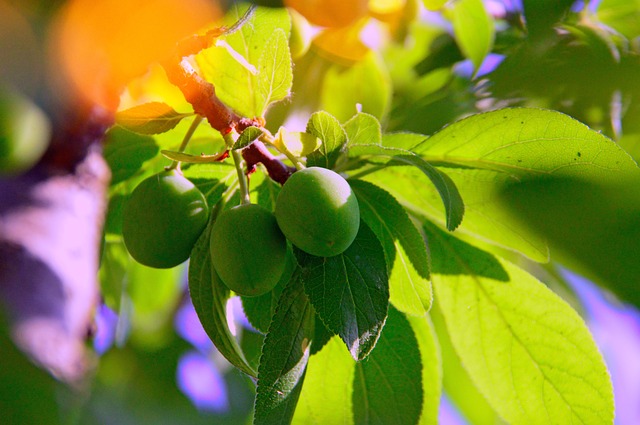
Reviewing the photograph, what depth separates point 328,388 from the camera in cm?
108

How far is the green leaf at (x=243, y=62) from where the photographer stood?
0.98m

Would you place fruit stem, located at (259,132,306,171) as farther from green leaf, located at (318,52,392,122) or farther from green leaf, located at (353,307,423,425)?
green leaf, located at (318,52,392,122)

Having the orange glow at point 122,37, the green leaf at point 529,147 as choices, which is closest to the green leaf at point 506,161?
the green leaf at point 529,147

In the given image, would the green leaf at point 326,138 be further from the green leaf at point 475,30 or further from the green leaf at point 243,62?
the green leaf at point 475,30

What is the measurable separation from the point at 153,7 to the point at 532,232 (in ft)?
1.95

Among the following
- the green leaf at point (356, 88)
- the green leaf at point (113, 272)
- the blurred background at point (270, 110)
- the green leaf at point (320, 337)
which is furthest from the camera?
the green leaf at point (356, 88)

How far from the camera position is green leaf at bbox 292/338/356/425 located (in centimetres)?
106

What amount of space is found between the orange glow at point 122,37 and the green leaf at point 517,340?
0.50 m

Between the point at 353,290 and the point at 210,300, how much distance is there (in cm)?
20

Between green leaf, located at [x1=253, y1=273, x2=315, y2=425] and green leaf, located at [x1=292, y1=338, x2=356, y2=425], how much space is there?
0.54 feet

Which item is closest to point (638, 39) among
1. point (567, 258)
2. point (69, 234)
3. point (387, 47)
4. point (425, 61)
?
point (425, 61)

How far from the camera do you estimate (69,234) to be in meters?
0.83

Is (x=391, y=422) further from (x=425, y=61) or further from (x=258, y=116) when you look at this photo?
A: (x=425, y=61)

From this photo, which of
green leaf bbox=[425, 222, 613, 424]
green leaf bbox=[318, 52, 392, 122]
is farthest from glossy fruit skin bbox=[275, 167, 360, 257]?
green leaf bbox=[318, 52, 392, 122]
